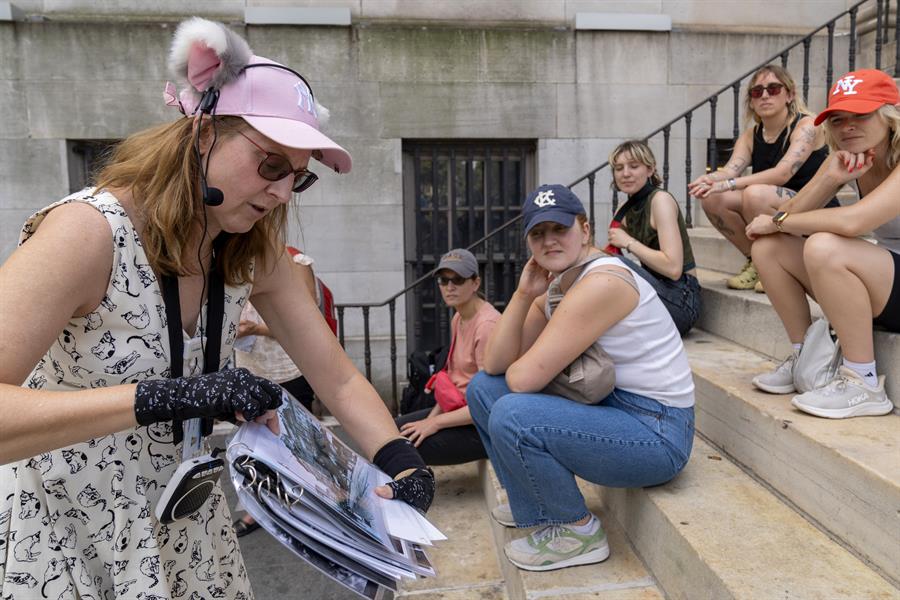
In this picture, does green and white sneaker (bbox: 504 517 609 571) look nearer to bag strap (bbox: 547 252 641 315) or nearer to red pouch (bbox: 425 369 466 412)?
bag strap (bbox: 547 252 641 315)

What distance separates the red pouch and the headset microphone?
8.90 ft

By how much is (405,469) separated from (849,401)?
196cm

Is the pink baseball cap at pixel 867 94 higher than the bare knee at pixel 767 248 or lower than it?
higher

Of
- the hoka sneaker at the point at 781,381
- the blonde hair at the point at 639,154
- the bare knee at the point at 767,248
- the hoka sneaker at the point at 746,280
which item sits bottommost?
the hoka sneaker at the point at 781,381

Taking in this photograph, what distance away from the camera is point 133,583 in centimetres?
144

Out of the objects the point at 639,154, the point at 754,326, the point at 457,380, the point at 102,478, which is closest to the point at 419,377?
the point at 457,380

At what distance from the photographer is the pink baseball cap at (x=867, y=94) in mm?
2656

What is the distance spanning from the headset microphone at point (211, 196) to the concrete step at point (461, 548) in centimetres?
192

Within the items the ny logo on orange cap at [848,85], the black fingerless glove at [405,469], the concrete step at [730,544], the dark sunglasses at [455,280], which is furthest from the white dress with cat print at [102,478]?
the ny logo on orange cap at [848,85]

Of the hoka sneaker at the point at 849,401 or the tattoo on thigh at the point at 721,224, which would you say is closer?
the hoka sneaker at the point at 849,401

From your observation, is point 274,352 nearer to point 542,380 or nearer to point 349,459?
point 542,380

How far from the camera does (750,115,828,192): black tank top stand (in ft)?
13.3

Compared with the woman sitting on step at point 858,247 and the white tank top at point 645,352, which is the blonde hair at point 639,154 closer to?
the woman sitting on step at point 858,247

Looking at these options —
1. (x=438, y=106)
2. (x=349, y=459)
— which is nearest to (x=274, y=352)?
(x=349, y=459)
